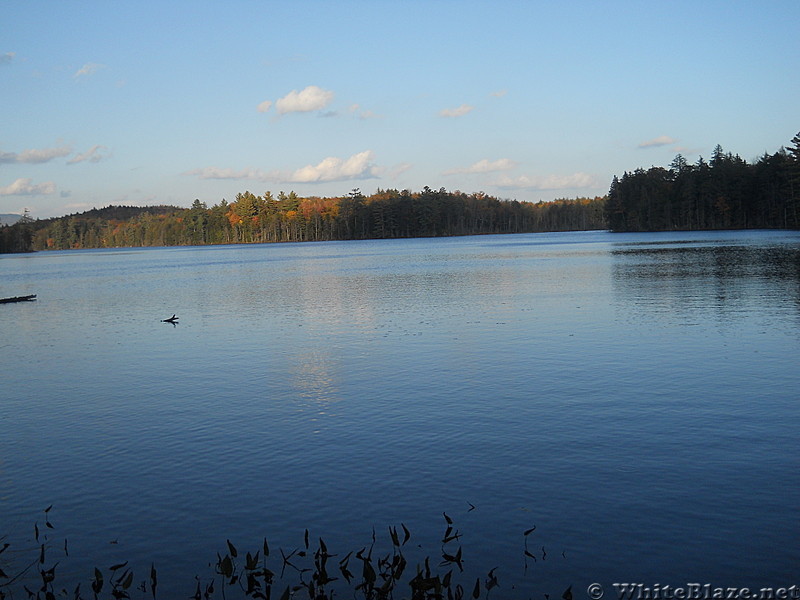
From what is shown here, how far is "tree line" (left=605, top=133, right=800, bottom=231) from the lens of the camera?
402 ft

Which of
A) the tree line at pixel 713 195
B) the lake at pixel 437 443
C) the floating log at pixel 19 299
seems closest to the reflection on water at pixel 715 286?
the lake at pixel 437 443

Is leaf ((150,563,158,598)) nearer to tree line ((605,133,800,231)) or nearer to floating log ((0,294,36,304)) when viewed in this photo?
floating log ((0,294,36,304))

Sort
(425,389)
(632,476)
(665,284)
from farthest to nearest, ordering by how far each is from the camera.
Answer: (665,284) → (425,389) → (632,476)

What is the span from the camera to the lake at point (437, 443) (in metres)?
9.12

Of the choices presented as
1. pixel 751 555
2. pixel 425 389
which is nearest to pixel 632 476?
pixel 751 555

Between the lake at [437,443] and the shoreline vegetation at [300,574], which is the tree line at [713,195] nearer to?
A: the lake at [437,443]

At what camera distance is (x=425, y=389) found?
17.8 meters

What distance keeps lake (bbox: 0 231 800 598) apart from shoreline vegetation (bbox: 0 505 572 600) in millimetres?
150

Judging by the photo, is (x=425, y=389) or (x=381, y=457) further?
(x=425, y=389)

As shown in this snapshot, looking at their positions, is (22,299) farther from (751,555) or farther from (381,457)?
(751,555)

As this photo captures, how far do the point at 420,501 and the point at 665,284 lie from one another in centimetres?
3509

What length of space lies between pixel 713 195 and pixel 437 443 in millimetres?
143383

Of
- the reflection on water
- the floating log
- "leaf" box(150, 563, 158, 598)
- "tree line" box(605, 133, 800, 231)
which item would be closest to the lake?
"leaf" box(150, 563, 158, 598)

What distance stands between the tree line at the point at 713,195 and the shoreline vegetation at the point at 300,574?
113 m
